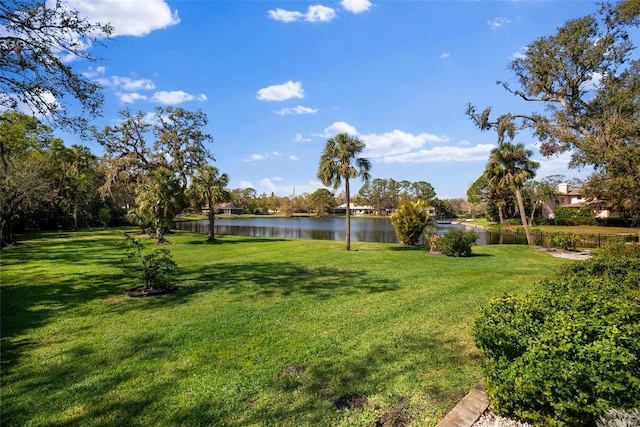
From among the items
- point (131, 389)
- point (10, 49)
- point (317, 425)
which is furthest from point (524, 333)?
point (10, 49)

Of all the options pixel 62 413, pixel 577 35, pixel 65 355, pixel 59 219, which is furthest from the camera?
pixel 59 219

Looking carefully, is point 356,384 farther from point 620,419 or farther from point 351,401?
point 620,419

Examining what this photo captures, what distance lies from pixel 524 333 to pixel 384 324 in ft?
10.7

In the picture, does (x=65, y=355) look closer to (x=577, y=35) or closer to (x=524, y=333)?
(x=524, y=333)

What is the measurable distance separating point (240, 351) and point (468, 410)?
316 centimetres

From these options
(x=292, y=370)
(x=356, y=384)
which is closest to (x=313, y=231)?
(x=292, y=370)

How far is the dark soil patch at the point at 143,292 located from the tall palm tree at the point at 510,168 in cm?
2213

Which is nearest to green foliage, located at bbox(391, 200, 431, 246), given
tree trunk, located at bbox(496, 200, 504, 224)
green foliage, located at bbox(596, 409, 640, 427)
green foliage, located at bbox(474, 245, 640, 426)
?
green foliage, located at bbox(474, 245, 640, 426)

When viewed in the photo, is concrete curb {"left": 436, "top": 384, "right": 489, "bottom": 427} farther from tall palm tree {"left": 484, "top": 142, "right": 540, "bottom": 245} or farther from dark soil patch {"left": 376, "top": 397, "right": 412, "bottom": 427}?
tall palm tree {"left": 484, "top": 142, "right": 540, "bottom": 245}

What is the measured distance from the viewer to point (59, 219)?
33.2 metres

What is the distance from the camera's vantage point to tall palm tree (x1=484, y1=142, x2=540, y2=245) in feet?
74.3

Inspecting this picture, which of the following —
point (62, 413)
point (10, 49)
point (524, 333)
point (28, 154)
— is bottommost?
point (62, 413)

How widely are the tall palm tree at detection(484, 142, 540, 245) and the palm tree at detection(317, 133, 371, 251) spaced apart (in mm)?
10349

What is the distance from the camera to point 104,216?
37.2 m
